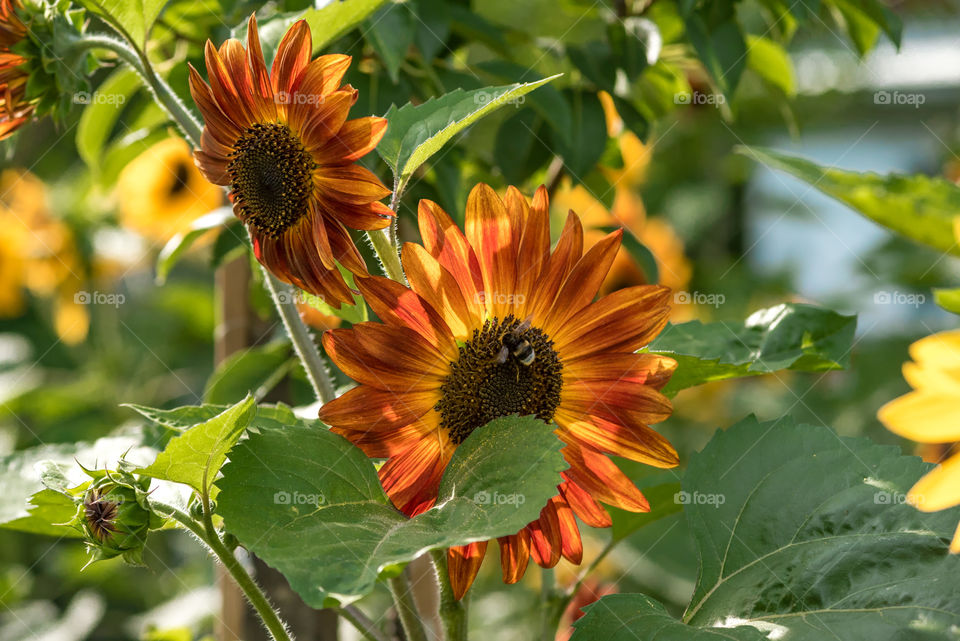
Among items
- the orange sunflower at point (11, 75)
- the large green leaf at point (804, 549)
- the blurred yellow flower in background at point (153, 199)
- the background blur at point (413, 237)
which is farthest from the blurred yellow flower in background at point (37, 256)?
the large green leaf at point (804, 549)

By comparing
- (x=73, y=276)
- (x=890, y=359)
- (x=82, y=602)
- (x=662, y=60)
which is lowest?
(x=890, y=359)

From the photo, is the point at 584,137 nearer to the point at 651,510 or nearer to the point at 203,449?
the point at 651,510

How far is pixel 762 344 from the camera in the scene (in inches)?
22.2

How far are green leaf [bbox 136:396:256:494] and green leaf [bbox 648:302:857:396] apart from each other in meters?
0.23

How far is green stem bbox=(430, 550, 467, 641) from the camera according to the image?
1.52ft

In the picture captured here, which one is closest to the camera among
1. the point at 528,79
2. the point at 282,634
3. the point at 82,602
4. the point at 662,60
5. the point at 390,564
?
the point at 390,564

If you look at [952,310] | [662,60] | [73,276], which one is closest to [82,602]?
[73,276]

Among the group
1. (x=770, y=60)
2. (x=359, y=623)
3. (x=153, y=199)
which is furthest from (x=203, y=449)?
(x=153, y=199)

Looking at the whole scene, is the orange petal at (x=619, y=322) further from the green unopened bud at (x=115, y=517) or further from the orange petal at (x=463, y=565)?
the green unopened bud at (x=115, y=517)

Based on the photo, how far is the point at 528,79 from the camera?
636mm

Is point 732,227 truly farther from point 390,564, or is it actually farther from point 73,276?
point 390,564

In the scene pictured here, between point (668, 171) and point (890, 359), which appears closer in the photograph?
point (890, 359)

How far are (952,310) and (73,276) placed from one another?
1.33m

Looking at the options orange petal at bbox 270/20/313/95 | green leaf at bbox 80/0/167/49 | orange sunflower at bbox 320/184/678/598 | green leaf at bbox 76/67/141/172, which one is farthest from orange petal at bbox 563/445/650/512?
green leaf at bbox 76/67/141/172
